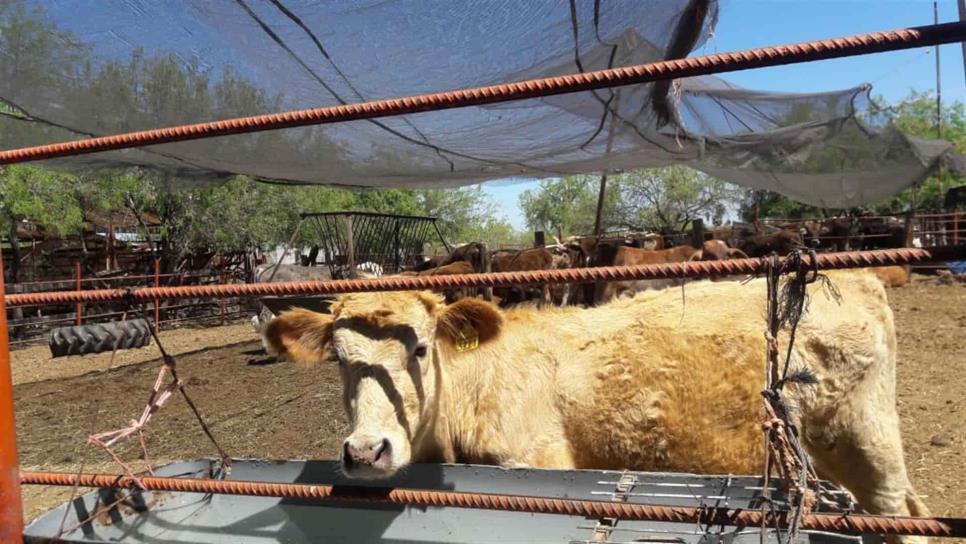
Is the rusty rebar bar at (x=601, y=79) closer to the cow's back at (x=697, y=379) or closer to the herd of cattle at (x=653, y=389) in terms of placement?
the herd of cattle at (x=653, y=389)

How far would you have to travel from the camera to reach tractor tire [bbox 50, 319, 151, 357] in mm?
12328

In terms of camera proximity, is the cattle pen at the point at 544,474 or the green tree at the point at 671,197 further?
the green tree at the point at 671,197

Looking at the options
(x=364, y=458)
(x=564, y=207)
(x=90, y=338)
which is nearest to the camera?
(x=364, y=458)

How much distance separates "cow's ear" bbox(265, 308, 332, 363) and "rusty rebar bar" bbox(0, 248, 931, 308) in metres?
1.01

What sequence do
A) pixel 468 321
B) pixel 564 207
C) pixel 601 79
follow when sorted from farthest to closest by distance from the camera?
pixel 564 207 → pixel 468 321 → pixel 601 79

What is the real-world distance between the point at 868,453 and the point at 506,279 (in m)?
2.72

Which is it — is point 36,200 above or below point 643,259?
above

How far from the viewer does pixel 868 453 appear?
3.22m

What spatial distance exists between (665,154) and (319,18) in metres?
3.79

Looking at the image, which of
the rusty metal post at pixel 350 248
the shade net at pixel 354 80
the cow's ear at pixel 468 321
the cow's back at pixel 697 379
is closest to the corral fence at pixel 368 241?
the rusty metal post at pixel 350 248

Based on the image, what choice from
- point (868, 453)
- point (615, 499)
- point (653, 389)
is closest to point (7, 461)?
point (615, 499)

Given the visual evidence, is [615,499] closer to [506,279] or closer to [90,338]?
[506,279]

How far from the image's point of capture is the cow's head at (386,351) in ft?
7.48

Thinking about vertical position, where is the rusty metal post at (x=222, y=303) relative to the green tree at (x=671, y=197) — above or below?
below
